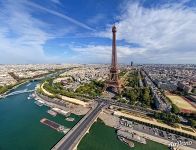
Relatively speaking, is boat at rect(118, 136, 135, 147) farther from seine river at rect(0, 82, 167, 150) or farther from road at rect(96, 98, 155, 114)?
road at rect(96, 98, 155, 114)

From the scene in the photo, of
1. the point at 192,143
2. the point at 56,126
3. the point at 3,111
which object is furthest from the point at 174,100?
the point at 3,111

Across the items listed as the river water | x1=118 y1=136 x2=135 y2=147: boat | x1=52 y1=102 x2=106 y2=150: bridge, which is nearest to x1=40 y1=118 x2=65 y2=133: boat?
the river water

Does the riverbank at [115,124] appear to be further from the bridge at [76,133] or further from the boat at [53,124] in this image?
the boat at [53,124]

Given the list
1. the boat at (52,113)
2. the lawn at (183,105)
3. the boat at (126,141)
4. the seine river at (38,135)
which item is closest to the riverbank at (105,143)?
the seine river at (38,135)

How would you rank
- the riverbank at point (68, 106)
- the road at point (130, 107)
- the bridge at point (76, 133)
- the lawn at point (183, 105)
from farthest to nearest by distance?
the lawn at point (183, 105), the road at point (130, 107), the riverbank at point (68, 106), the bridge at point (76, 133)

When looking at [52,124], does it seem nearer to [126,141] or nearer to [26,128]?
[26,128]

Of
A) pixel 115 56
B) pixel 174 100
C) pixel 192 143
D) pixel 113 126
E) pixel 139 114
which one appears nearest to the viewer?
pixel 192 143

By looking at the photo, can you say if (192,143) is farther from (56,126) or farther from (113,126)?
(56,126)
